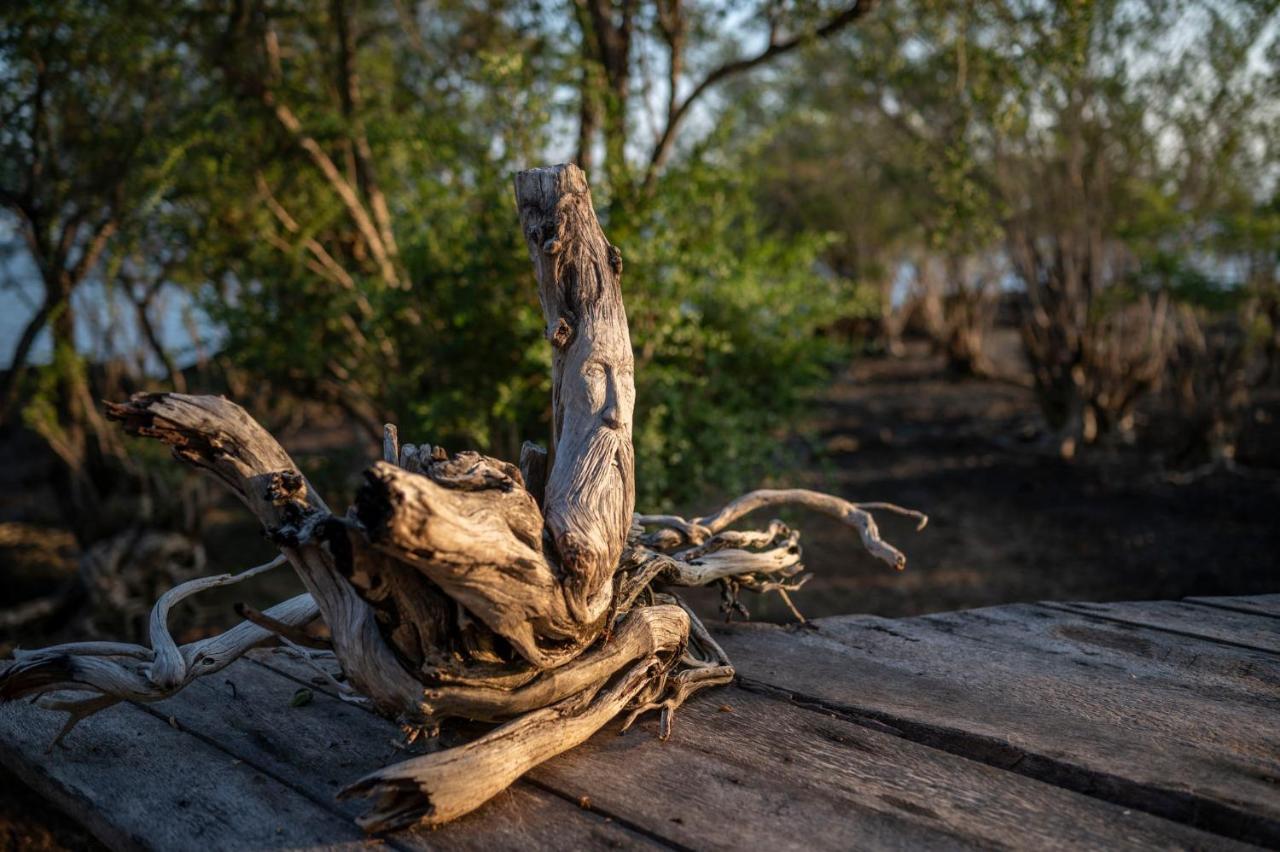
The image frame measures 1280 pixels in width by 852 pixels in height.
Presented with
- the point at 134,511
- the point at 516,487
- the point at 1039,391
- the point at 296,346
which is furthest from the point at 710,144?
the point at 1039,391

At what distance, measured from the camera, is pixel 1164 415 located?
34.7ft

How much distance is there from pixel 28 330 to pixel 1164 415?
1005 cm

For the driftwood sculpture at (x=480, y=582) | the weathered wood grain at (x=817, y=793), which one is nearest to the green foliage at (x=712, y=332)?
the driftwood sculpture at (x=480, y=582)

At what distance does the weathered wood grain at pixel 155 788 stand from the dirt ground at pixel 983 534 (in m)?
2.26

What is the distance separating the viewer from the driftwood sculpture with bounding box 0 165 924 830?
1705 mm

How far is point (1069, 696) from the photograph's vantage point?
2.36 m

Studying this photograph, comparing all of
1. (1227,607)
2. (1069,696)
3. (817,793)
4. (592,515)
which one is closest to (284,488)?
(592,515)

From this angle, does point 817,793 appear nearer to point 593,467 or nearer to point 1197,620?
point 593,467

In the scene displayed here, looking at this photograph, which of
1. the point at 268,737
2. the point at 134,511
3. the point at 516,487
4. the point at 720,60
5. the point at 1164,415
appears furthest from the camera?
the point at 720,60

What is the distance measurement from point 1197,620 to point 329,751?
7.82 ft

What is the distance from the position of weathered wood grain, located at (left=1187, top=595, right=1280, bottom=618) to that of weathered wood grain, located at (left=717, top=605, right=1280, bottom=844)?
1.33 feet

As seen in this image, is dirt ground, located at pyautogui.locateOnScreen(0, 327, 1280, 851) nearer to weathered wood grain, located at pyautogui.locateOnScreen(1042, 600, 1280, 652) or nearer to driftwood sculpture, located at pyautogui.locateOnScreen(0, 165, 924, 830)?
weathered wood grain, located at pyautogui.locateOnScreen(1042, 600, 1280, 652)

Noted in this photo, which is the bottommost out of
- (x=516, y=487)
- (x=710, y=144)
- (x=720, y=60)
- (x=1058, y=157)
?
(x=516, y=487)

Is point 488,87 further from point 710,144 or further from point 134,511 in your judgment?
point 134,511
